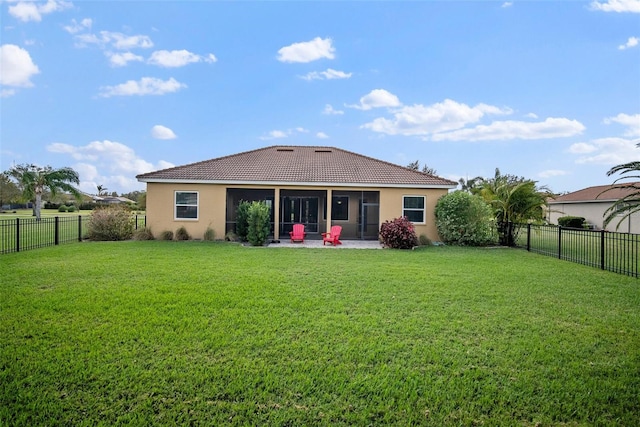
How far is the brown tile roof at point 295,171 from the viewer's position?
1634cm

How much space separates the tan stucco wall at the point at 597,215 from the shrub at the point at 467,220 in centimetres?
1230

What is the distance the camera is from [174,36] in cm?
1474

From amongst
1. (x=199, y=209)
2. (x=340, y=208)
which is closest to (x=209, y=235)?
(x=199, y=209)

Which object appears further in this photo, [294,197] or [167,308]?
[294,197]

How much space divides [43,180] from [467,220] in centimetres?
3359

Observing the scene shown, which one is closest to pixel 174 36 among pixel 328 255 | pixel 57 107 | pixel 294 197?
pixel 57 107

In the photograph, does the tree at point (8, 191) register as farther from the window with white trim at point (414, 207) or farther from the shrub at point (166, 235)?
the window with white trim at point (414, 207)

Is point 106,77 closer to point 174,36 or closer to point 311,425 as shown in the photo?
point 174,36

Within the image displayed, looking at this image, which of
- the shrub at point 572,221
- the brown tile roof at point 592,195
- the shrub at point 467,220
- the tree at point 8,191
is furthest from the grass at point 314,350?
the tree at point 8,191

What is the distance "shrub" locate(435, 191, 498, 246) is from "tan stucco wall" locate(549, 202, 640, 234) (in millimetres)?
12302

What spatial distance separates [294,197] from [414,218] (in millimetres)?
7151

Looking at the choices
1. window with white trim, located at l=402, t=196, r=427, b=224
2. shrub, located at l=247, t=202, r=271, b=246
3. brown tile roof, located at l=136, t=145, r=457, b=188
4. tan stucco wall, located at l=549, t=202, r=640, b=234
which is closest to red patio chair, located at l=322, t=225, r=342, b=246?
brown tile roof, located at l=136, t=145, r=457, b=188

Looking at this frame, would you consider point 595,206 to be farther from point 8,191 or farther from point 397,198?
point 8,191

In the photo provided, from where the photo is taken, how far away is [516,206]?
52.2ft
